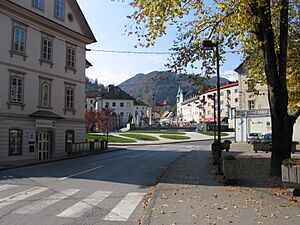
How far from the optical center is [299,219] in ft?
24.3

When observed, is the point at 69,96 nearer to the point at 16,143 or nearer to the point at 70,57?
the point at 70,57

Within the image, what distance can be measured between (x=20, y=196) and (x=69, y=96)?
73.4 feet

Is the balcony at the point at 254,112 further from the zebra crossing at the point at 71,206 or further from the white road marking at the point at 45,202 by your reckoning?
the white road marking at the point at 45,202

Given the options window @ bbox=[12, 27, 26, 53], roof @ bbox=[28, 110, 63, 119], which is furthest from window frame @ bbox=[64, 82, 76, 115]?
window @ bbox=[12, 27, 26, 53]

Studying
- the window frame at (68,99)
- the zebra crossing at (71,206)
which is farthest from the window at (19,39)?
the zebra crossing at (71,206)

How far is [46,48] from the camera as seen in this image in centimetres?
2972

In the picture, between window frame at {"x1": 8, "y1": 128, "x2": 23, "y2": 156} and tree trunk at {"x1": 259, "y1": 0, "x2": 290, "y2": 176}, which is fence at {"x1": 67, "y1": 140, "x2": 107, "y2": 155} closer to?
window frame at {"x1": 8, "y1": 128, "x2": 23, "y2": 156}

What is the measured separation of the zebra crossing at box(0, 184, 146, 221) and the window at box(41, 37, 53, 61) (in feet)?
60.0

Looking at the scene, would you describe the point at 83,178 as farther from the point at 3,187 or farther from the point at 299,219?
the point at 299,219

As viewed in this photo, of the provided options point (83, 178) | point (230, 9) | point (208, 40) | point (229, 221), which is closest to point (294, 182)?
point (229, 221)

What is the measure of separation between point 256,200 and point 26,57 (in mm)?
22408

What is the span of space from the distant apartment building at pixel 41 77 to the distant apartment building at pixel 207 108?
51.1 m

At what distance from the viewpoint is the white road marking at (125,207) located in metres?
8.27

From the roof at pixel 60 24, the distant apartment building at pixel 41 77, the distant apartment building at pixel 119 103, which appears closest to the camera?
the distant apartment building at pixel 41 77
